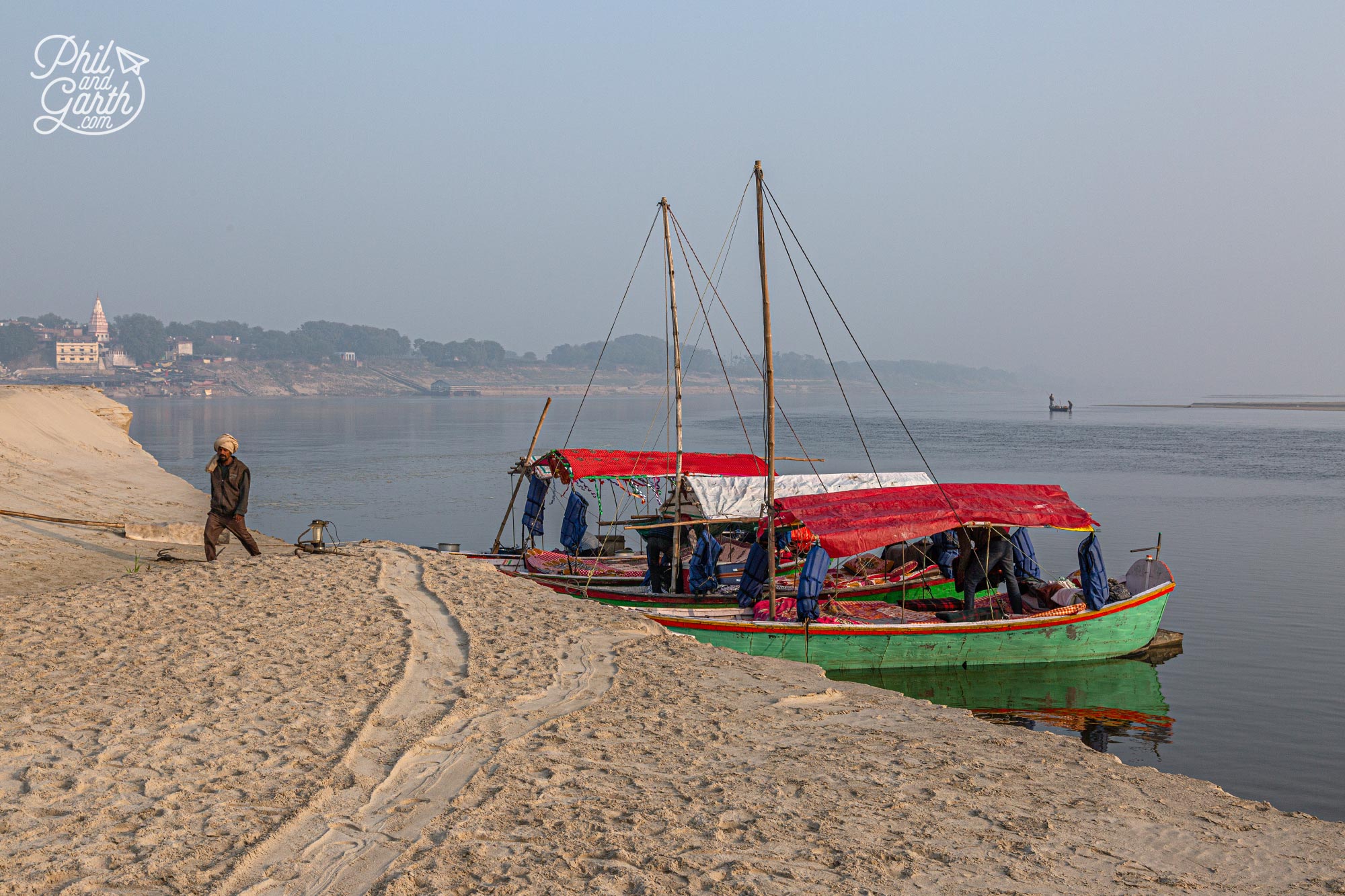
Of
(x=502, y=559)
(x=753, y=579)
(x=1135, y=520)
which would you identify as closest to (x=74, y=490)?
(x=502, y=559)

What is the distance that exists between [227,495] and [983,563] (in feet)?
37.8

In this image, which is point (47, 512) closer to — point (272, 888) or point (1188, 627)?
point (272, 888)

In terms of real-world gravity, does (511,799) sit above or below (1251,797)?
above

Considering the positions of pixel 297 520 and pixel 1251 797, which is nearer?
pixel 1251 797

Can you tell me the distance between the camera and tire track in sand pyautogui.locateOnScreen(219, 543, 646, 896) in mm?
5715

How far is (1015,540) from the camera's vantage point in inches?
711

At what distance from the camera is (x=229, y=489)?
1470 centimetres

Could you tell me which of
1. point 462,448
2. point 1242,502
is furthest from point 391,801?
point 462,448

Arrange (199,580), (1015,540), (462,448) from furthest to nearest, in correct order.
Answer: (462,448) → (1015,540) → (199,580)

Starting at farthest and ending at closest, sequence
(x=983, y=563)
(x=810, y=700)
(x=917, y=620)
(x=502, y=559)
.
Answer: (x=502, y=559) < (x=983, y=563) < (x=917, y=620) < (x=810, y=700)

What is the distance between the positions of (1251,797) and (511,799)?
8015mm

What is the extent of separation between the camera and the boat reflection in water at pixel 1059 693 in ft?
44.3

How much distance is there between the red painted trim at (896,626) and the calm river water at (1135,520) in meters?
0.72

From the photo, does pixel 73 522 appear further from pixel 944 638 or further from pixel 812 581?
pixel 944 638
